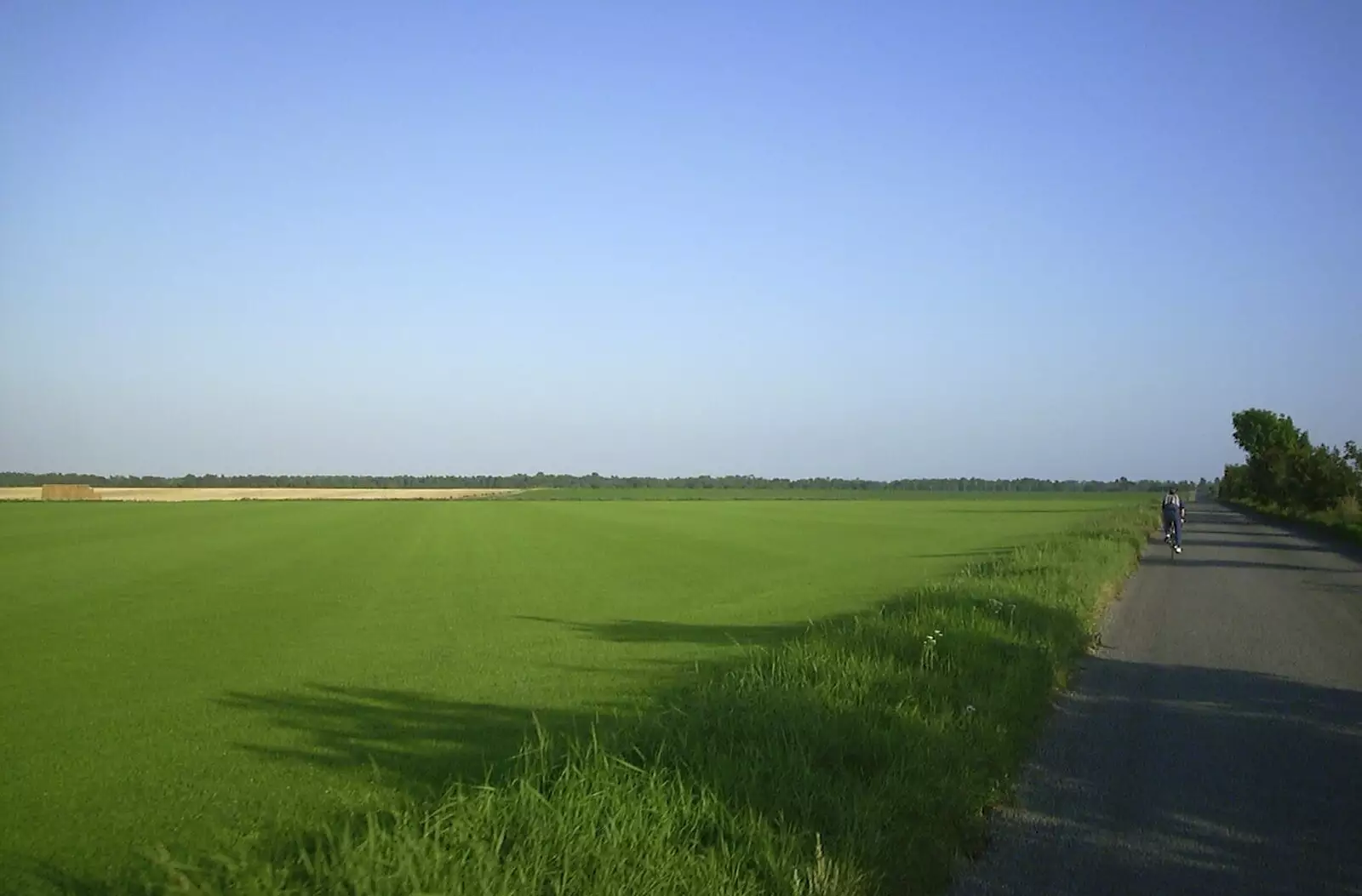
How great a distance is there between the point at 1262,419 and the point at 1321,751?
381 ft

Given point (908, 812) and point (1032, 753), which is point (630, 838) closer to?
point (908, 812)

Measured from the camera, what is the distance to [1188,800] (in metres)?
7.20

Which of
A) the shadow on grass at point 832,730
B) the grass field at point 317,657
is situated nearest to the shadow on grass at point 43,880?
the grass field at point 317,657

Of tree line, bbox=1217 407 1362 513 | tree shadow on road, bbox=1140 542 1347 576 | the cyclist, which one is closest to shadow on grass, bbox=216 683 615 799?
tree shadow on road, bbox=1140 542 1347 576

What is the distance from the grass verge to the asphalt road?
371mm

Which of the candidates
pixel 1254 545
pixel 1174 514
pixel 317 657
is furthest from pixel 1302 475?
pixel 317 657

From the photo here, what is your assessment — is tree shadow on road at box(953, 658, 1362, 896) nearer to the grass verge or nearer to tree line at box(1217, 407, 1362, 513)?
the grass verge

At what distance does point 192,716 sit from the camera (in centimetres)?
1167

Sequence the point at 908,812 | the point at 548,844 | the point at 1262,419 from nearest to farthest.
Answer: the point at 548,844
the point at 908,812
the point at 1262,419

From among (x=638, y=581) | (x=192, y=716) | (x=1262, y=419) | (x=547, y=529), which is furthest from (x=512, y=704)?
(x=1262, y=419)

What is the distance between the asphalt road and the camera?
5.91 meters

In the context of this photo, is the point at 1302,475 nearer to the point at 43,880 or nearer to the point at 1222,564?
the point at 1222,564

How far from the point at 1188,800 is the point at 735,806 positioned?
3.30 m

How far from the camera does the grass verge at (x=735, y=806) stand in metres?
4.62
